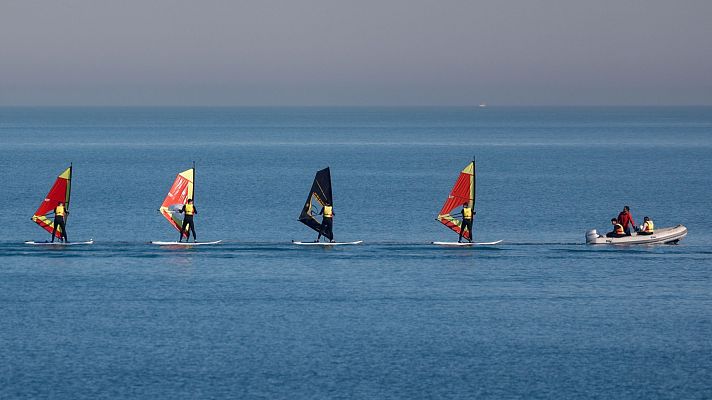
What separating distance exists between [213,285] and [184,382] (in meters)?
20.3

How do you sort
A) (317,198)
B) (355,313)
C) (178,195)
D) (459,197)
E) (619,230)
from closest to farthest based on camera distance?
(355,313), (178,195), (459,197), (317,198), (619,230)

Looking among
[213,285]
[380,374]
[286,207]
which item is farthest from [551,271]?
[286,207]

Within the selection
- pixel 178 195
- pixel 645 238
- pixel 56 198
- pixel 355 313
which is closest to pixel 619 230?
pixel 645 238

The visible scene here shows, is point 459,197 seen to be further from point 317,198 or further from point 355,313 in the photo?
point 355,313

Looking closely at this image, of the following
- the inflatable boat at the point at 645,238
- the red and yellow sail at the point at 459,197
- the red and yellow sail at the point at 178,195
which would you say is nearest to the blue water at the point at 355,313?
the inflatable boat at the point at 645,238

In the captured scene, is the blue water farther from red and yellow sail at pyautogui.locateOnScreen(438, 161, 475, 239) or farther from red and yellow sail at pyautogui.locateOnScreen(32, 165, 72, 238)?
red and yellow sail at pyautogui.locateOnScreen(438, 161, 475, 239)

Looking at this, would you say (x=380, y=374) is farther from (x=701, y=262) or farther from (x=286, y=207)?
(x=286, y=207)

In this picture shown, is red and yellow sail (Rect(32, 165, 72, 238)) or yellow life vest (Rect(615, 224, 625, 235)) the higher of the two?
red and yellow sail (Rect(32, 165, 72, 238))

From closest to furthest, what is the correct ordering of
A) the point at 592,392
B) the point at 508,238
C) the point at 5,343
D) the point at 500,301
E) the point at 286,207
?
1. the point at 592,392
2. the point at 5,343
3. the point at 500,301
4. the point at 508,238
5. the point at 286,207

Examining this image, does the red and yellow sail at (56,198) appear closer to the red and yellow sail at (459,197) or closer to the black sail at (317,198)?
the black sail at (317,198)

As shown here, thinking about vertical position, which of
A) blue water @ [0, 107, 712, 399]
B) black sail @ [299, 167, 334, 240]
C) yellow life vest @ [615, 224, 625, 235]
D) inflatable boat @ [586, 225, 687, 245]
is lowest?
blue water @ [0, 107, 712, 399]

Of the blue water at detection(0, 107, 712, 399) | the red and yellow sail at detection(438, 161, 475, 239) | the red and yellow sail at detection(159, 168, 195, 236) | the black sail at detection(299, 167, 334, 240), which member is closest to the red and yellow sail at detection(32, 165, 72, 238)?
the blue water at detection(0, 107, 712, 399)

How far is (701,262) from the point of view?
75875 mm

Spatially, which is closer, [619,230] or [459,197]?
[459,197]
